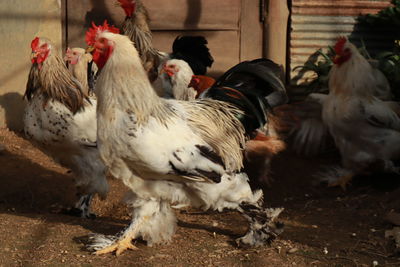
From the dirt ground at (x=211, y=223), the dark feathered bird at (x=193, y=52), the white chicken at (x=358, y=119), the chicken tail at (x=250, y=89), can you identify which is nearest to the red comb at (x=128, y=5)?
the dark feathered bird at (x=193, y=52)

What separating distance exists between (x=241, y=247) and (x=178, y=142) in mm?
945

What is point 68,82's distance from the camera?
535 centimetres

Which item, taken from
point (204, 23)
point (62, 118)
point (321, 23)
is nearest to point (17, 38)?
point (204, 23)

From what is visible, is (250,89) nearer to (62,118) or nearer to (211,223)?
(211,223)

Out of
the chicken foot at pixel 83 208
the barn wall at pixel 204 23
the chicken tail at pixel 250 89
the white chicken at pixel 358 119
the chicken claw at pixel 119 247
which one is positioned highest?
the barn wall at pixel 204 23

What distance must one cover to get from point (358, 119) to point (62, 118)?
299cm

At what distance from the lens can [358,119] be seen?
20.6 feet

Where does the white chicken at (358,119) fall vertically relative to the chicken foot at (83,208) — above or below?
above

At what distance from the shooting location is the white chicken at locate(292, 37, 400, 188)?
631 cm

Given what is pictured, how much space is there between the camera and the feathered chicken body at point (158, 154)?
3967 millimetres

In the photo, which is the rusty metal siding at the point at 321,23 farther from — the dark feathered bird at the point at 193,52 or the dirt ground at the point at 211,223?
the dirt ground at the point at 211,223

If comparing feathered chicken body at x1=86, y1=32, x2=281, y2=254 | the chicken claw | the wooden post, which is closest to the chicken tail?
feathered chicken body at x1=86, y1=32, x2=281, y2=254

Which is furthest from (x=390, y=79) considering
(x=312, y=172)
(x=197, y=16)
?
(x=197, y=16)

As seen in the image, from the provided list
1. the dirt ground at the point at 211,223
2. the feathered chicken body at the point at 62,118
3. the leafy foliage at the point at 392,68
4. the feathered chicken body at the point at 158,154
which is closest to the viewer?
the feathered chicken body at the point at 158,154
